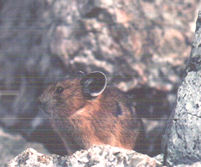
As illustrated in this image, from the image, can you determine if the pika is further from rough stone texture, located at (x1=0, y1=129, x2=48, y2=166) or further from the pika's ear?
rough stone texture, located at (x1=0, y1=129, x2=48, y2=166)

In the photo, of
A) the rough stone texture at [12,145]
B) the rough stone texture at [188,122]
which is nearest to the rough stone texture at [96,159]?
the rough stone texture at [188,122]

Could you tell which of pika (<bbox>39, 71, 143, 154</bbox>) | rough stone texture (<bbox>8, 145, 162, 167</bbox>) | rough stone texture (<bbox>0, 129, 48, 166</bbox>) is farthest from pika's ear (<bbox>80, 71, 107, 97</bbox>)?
rough stone texture (<bbox>0, 129, 48, 166</bbox>)

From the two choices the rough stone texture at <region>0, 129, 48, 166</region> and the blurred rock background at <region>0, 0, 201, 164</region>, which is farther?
the blurred rock background at <region>0, 0, 201, 164</region>

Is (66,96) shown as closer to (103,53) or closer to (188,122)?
(103,53)

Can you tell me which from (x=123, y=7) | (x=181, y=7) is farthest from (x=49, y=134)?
(x=181, y=7)

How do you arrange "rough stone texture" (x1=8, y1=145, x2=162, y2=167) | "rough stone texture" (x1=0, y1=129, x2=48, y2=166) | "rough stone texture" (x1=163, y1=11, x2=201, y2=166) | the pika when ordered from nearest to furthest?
"rough stone texture" (x1=163, y1=11, x2=201, y2=166) < "rough stone texture" (x1=8, y1=145, x2=162, y2=167) < the pika < "rough stone texture" (x1=0, y1=129, x2=48, y2=166)

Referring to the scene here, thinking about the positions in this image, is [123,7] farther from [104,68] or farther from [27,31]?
[27,31]
